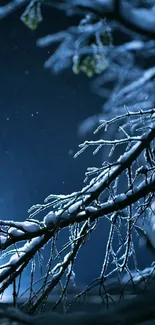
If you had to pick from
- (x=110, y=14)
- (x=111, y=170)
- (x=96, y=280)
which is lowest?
(x=96, y=280)

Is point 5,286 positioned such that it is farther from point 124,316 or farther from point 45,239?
point 124,316

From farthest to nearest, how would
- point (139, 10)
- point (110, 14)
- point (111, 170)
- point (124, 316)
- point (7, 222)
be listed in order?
point (111, 170) < point (7, 222) < point (139, 10) < point (110, 14) < point (124, 316)

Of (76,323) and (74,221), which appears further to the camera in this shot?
(74,221)

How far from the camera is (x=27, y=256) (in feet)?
11.5

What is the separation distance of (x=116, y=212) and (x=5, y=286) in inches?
50.1

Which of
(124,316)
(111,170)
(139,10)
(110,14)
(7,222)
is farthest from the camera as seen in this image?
(111,170)

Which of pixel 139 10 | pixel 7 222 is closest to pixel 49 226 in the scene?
pixel 7 222

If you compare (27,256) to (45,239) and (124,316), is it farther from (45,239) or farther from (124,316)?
(124,316)

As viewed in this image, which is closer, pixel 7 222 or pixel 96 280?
pixel 7 222

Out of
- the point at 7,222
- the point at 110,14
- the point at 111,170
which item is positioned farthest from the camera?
the point at 111,170

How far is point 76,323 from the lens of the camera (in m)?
0.76

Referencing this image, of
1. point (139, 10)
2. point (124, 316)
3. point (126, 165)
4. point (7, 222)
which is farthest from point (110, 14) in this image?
point (7, 222)

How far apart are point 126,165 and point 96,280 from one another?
1151 mm

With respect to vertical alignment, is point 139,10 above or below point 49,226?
above
